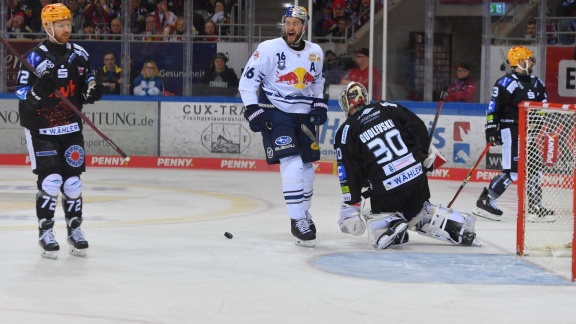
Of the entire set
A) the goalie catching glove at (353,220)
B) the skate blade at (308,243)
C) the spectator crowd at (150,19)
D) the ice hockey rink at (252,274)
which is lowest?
the ice hockey rink at (252,274)

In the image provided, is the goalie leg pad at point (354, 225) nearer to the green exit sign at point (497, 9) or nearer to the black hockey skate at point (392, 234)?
the black hockey skate at point (392, 234)

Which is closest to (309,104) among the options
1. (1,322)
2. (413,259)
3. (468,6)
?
(413,259)

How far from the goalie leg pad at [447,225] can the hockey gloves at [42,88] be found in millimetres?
2561

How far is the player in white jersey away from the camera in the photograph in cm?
764

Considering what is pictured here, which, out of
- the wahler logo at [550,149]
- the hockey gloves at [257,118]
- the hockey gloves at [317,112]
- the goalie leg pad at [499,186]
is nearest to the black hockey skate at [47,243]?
the hockey gloves at [257,118]

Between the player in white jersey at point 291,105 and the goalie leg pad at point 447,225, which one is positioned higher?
the player in white jersey at point 291,105

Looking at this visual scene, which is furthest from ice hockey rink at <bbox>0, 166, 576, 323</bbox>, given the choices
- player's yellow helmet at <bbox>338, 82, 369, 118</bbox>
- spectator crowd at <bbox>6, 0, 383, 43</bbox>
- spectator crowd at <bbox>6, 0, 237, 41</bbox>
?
spectator crowd at <bbox>6, 0, 237, 41</bbox>

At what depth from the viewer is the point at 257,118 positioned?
761 centimetres

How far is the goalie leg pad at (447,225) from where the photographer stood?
764 cm

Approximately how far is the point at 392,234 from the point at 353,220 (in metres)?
0.28

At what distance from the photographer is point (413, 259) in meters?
7.04

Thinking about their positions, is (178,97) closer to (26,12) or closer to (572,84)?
(26,12)

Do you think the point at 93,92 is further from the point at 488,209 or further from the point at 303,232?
the point at 488,209

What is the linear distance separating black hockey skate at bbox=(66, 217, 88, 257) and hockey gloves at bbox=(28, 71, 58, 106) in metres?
0.77
